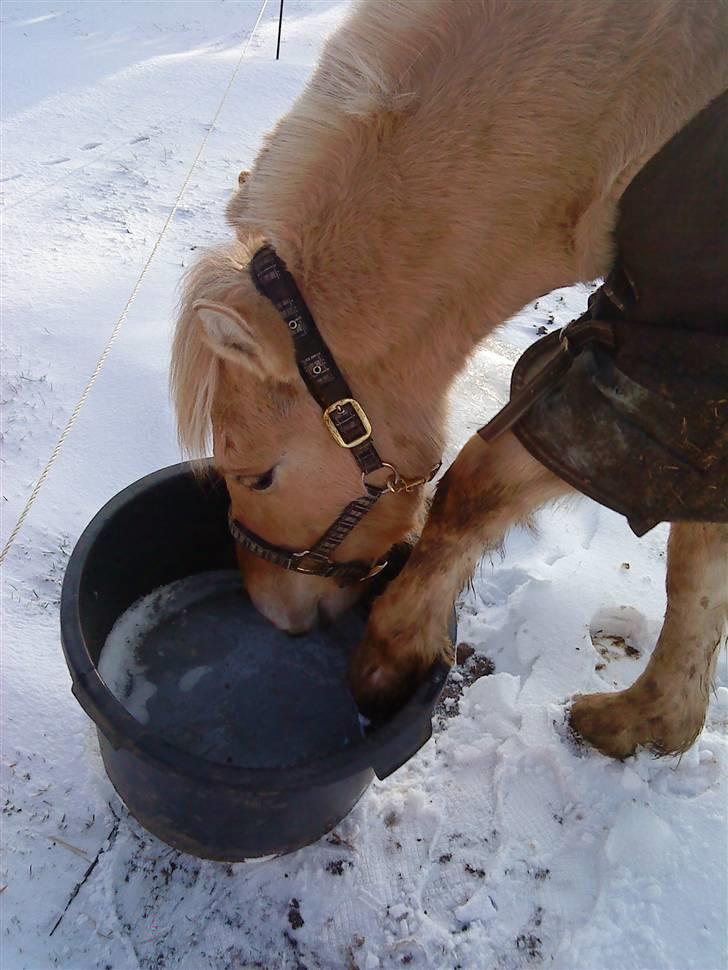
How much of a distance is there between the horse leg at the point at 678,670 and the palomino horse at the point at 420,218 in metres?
0.41

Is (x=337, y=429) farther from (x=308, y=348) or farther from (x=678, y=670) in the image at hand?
(x=678, y=670)

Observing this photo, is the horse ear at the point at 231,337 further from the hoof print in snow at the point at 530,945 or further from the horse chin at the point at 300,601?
the hoof print in snow at the point at 530,945

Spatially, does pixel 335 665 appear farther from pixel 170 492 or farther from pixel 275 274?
pixel 275 274

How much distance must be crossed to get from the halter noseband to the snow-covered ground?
0.48 metres

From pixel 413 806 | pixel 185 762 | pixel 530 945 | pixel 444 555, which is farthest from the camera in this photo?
A: pixel 413 806

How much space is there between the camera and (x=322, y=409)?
1421mm

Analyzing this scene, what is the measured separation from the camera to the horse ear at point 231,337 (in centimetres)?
125

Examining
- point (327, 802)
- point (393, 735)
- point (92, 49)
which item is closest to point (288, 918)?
point (327, 802)

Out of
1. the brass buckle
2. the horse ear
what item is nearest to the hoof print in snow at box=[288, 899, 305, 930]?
the brass buckle

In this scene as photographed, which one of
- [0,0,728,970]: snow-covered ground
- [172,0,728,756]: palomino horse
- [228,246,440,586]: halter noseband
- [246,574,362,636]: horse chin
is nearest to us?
[172,0,728,756]: palomino horse

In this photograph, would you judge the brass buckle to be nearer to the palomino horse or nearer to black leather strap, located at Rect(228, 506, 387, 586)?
the palomino horse

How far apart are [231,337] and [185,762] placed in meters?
0.74

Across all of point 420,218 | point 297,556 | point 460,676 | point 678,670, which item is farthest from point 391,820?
point 420,218

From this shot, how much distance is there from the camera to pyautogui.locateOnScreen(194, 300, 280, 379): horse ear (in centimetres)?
125
